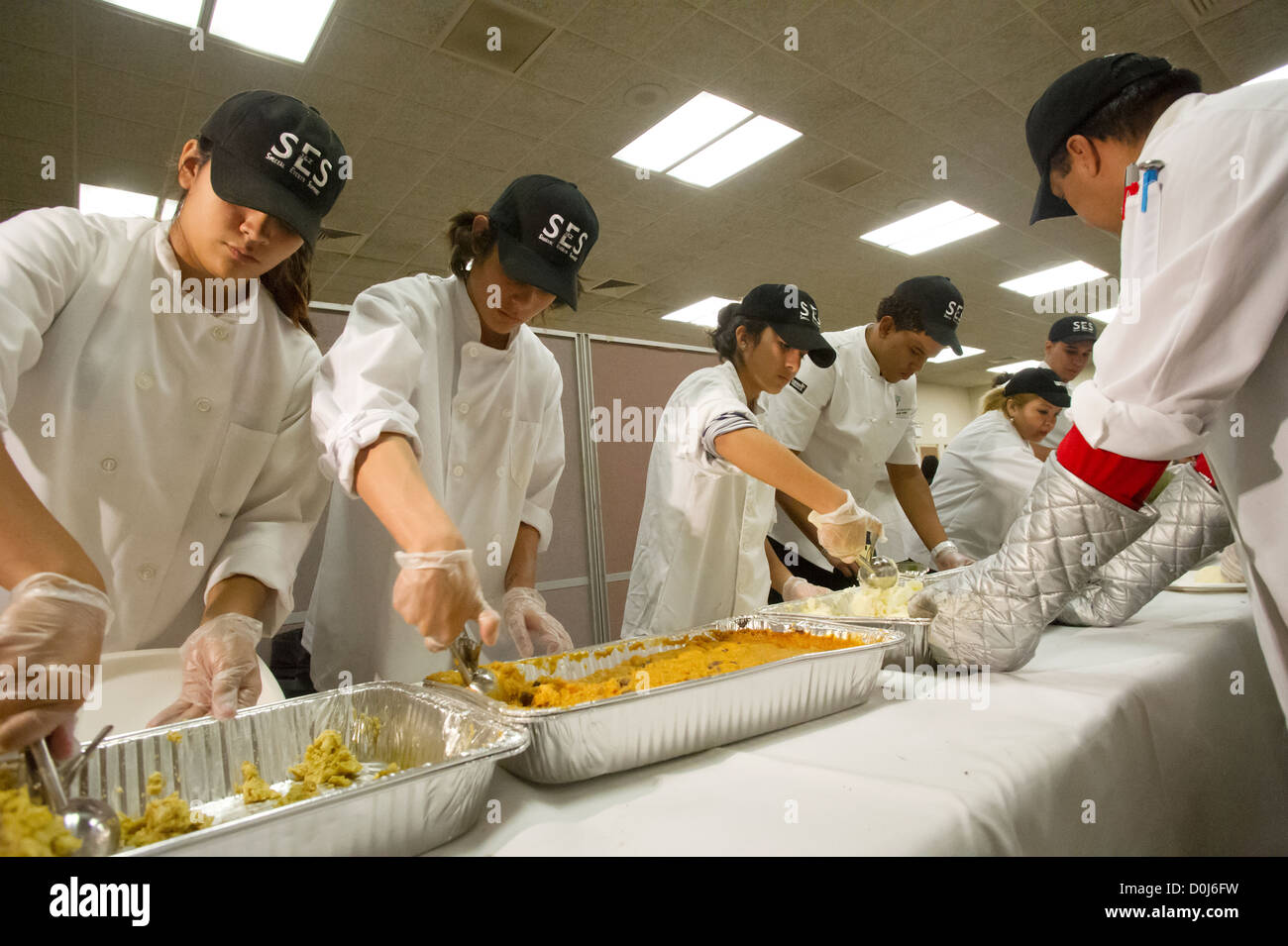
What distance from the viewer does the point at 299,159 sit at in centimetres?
109

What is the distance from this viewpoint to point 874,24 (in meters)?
3.43

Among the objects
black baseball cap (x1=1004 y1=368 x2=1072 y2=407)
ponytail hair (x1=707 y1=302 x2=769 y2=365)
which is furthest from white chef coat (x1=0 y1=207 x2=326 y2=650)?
black baseball cap (x1=1004 y1=368 x2=1072 y2=407)

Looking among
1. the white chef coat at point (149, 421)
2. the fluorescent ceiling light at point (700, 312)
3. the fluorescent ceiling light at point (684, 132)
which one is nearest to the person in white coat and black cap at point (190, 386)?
the white chef coat at point (149, 421)

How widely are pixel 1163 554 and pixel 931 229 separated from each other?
17.1 ft

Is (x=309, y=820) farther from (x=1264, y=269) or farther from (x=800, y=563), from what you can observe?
(x=800, y=563)

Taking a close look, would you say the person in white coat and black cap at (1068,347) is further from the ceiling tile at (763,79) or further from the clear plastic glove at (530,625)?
the clear plastic glove at (530,625)

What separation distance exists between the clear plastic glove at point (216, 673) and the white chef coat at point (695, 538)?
1.24 meters

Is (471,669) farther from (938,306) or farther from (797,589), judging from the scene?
(938,306)

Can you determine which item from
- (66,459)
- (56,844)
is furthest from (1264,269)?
(66,459)

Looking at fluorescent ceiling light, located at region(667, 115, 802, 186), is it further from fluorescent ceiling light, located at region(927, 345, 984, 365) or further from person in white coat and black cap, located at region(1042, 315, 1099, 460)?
fluorescent ceiling light, located at region(927, 345, 984, 365)

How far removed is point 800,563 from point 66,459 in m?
2.28

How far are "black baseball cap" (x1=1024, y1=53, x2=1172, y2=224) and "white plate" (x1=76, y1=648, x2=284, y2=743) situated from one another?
167 cm

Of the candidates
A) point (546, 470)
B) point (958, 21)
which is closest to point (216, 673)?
point (546, 470)

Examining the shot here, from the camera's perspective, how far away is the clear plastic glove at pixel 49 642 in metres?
0.66
